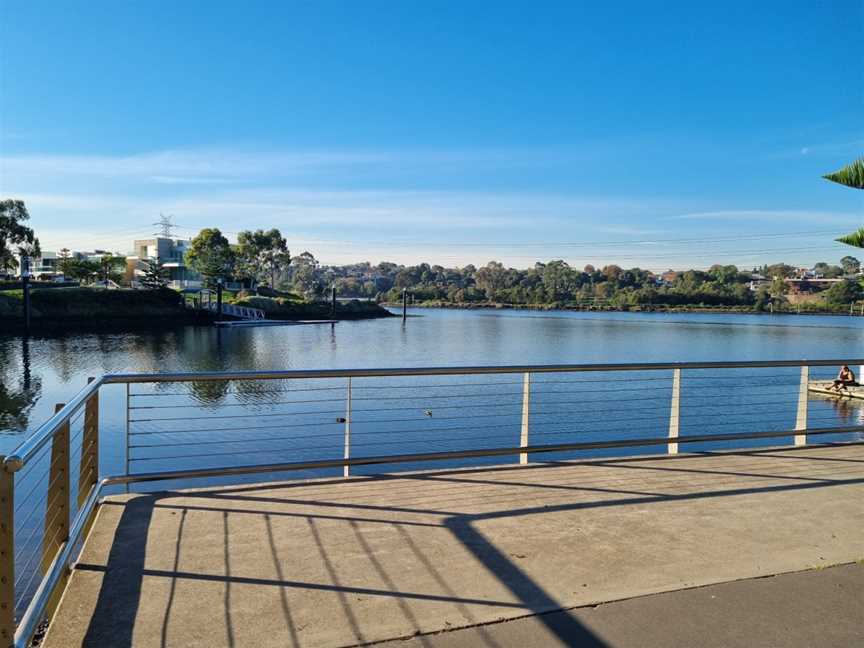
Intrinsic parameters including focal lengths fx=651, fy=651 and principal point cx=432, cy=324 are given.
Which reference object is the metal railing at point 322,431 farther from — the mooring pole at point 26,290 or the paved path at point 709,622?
the mooring pole at point 26,290

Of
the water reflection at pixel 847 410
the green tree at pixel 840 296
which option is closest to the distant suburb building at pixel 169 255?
the water reflection at pixel 847 410

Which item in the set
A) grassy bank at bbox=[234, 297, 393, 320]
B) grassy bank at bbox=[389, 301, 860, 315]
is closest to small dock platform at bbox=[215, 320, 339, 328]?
grassy bank at bbox=[234, 297, 393, 320]

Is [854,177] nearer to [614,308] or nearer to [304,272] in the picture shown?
[614,308]

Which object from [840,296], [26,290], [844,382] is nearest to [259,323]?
[26,290]

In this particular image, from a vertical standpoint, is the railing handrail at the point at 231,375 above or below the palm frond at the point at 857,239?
below

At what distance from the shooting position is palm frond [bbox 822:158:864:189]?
19.2 feet

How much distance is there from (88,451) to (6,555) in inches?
78.3

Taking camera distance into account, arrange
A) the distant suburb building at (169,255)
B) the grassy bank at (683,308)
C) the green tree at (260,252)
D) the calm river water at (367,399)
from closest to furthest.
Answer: the calm river water at (367,399)
the green tree at (260,252)
the distant suburb building at (169,255)
the grassy bank at (683,308)

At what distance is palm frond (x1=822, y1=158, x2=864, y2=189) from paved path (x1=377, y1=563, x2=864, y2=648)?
13.4 feet

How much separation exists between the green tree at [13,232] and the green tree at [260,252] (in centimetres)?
3770

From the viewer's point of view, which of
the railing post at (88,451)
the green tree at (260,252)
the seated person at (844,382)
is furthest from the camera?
the green tree at (260,252)

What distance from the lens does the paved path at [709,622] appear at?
2598 mm

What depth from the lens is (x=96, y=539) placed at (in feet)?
11.7

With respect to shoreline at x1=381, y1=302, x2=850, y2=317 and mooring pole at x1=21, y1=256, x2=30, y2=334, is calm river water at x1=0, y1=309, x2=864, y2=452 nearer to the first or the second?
mooring pole at x1=21, y1=256, x2=30, y2=334
